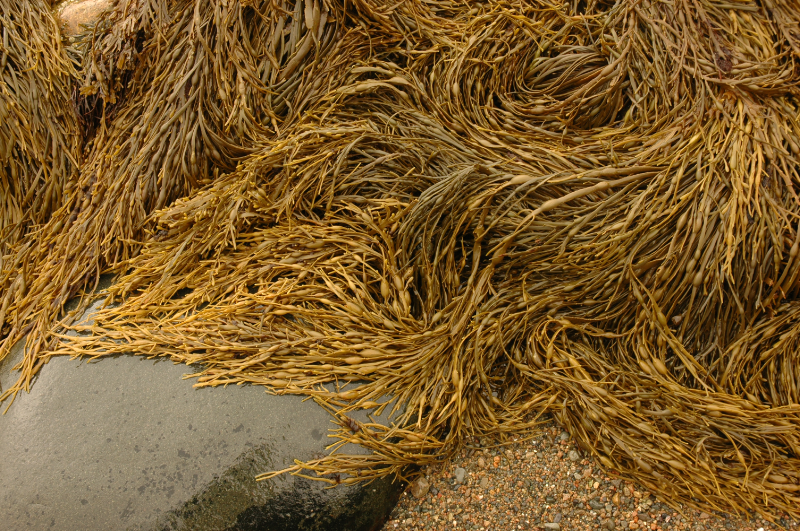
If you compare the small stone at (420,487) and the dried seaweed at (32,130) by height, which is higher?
the dried seaweed at (32,130)

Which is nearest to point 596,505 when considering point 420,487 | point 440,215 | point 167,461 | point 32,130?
→ point 420,487

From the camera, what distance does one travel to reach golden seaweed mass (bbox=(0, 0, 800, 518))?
1.71 m

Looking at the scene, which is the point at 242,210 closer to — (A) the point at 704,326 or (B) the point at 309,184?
(B) the point at 309,184

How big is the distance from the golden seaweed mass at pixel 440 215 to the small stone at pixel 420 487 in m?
0.13

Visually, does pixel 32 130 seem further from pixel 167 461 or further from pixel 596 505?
pixel 596 505

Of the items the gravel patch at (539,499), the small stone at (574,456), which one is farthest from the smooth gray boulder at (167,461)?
the small stone at (574,456)

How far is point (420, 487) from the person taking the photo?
5.86 feet

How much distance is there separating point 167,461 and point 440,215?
51.0 inches

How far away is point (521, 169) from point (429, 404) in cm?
95

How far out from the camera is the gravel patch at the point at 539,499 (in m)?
1.62

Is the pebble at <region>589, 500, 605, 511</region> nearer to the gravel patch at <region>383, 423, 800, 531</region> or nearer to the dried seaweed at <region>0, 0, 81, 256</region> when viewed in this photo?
the gravel patch at <region>383, 423, 800, 531</region>

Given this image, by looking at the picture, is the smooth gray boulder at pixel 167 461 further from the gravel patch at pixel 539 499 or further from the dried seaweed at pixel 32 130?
the dried seaweed at pixel 32 130

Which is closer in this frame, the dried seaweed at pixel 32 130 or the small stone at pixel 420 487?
the small stone at pixel 420 487

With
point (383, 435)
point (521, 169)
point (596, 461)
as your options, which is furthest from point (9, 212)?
point (596, 461)
